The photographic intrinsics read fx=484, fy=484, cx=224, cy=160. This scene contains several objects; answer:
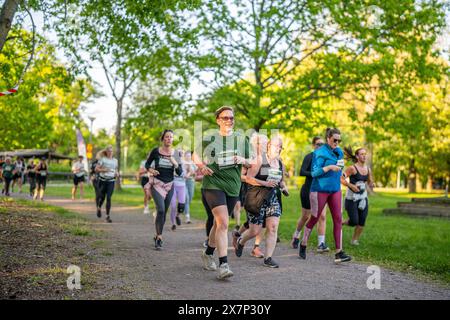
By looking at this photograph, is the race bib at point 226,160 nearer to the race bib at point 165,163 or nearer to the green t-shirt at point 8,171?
the race bib at point 165,163

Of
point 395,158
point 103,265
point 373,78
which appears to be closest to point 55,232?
point 103,265

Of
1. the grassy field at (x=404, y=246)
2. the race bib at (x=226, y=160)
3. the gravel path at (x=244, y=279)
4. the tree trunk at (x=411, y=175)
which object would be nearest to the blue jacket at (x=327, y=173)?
the gravel path at (x=244, y=279)

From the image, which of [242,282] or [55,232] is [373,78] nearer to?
[55,232]

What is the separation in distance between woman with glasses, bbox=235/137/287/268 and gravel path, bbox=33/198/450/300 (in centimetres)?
57

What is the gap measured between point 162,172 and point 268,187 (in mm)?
2733

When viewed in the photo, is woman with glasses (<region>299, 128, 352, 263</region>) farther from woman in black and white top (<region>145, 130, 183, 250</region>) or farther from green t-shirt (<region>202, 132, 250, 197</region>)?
woman in black and white top (<region>145, 130, 183, 250</region>)

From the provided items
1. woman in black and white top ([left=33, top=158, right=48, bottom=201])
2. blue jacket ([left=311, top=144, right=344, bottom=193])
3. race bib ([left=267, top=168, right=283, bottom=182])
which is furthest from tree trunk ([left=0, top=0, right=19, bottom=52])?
woman in black and white top ([left=33, top=158, right=48, bottom=201])

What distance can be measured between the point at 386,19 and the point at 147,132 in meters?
11.9

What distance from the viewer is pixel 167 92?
75.7ft

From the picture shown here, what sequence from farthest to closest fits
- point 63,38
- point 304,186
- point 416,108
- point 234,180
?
point 416,108
point 63,38
point 304,186
point 234,180

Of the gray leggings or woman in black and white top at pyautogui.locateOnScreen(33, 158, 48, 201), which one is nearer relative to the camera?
the gray leggings

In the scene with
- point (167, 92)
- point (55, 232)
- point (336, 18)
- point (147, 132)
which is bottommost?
point (55, 232)

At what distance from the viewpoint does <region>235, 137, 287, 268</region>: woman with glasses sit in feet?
24.6
